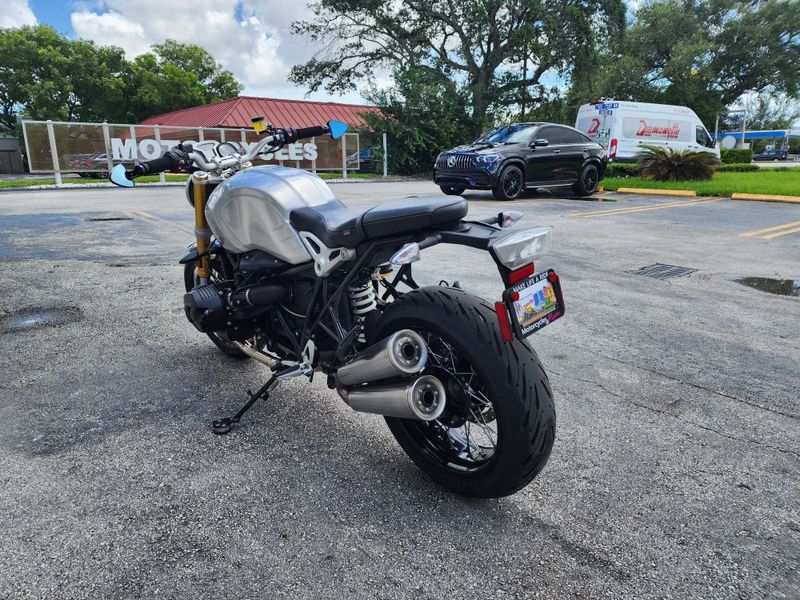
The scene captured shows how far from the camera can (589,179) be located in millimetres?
14336

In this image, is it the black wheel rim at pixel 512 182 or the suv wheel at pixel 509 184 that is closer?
the suv wheel at pixel 509 184

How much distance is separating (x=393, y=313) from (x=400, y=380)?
0.26 meters

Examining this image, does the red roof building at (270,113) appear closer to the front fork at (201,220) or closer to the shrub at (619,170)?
the shrub at (619,170)

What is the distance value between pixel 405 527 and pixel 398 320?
76 centimetres

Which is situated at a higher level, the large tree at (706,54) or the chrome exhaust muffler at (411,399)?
the large tree at (706,54)

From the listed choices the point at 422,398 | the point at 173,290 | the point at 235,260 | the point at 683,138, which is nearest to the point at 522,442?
the point at 422,398

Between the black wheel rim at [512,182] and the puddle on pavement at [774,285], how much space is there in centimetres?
735

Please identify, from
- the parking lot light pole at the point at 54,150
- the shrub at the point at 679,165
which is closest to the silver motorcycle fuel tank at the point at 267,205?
the shrub at the point at 679,165

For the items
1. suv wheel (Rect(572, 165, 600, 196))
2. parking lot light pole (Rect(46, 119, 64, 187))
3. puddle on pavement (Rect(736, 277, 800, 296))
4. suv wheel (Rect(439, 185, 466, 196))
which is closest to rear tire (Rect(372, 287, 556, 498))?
puddle on pavement (Rect(736, 277, 800, 296))

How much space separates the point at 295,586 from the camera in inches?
70.2

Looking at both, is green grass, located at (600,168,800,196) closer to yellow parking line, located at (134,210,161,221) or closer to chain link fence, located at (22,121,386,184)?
chain link fence, located at (22,121,386,184)

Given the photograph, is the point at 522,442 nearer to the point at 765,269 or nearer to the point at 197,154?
the point at 197,154

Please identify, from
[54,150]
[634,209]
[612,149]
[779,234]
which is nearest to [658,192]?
[634,209]

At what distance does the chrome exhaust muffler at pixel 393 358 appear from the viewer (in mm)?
2078
